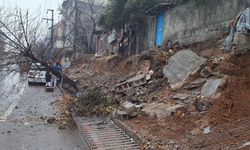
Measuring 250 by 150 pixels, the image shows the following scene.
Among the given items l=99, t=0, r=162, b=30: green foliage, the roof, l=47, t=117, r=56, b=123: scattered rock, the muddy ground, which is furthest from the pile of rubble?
l=99, t=0, r=162, b=30: green foliage

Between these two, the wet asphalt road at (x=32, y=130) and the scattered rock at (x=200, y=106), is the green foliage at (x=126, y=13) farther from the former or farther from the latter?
the scattered rock at (x=200, y=106)

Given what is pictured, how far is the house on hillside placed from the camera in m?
13.8

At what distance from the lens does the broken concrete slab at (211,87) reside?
30.8ft

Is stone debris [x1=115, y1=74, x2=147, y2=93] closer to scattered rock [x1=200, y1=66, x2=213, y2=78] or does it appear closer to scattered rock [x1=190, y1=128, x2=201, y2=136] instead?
scattered rock [x1=200, y1=66, x2=213, y2=78]

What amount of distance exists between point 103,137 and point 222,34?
23.4ft

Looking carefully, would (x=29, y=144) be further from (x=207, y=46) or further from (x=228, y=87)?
(x=207, y=46)

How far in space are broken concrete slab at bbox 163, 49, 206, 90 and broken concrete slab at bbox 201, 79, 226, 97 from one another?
1508 millimetres

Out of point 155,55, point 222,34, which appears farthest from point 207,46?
point 155,55

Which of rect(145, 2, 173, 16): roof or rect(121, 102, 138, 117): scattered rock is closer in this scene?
rect(121, 102, 138, 117): scattered rock

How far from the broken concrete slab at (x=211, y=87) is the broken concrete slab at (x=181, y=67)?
151 centimetres

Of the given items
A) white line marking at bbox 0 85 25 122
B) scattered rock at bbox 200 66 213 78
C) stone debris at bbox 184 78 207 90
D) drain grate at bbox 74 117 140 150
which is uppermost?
scattered rock at bbox 200 66 213 78

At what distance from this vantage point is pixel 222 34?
13688mm

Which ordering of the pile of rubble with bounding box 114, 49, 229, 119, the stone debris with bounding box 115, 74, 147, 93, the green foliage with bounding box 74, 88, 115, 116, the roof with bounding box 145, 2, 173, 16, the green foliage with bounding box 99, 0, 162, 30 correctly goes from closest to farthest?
the pile of rubble with bounding box 114, 49, 229, 119 → the green foliage with bounding box 74, 88, 115, 116 → the stone debris with bounding box 115, 74, 147, 93 → the roof with bounding box 145, 2, 173, 16 → the green foliage with bounding box 99, 0, 162, 30

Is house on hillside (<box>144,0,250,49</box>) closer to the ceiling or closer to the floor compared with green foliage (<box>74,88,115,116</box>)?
closer to the ceiling
